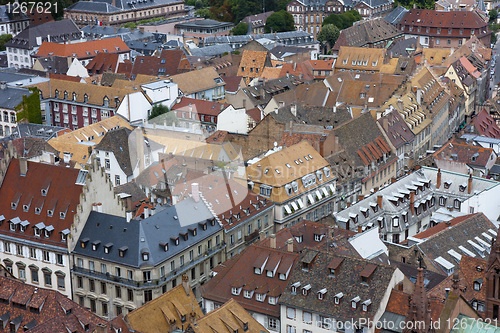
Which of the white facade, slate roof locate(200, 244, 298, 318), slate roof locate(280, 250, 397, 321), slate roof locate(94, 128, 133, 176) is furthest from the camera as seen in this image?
the white facade

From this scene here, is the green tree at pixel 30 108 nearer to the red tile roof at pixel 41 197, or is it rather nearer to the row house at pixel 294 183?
the red tile roof at pixel 41 197

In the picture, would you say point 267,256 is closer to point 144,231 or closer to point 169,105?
point 144,231

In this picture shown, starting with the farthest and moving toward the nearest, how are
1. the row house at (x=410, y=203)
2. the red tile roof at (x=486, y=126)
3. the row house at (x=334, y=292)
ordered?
1. the red tile roof at (x=486, y=126)
2. the row house at (x=410, y=203)
3. the row house at (x=334, y=292)

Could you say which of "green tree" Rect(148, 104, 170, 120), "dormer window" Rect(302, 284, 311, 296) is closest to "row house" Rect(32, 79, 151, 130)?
"green tree" Rect(148, 104, 170, 120)

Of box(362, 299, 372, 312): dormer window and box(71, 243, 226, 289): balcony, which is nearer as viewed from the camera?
box(362, 299, 372, 312): dormer window

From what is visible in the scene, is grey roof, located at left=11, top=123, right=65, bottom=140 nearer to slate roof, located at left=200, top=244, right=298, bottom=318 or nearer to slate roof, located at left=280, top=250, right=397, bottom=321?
slate roof, located at left=200, top=244, right=298, bottom=318

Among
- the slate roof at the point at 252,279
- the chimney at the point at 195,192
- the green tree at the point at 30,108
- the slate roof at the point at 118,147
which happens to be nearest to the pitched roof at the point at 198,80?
the green tree at the point at 30,108
